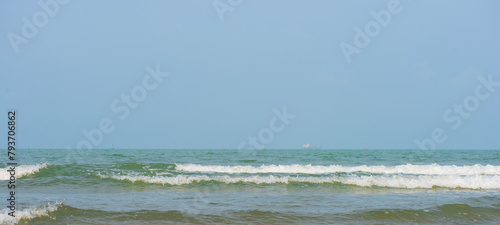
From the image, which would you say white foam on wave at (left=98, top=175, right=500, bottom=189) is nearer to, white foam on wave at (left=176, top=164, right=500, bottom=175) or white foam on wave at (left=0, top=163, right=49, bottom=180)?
white foam on wave at (left=0, top=163, right=49, bottom=180)

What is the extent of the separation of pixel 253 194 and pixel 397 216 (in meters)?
4.74

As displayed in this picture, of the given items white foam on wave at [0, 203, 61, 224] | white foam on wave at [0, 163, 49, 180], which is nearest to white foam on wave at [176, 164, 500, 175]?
white foam on wave at [0, 163, 49, 180]

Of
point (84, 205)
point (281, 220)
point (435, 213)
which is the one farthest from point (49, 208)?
point (435, 213)

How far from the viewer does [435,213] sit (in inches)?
361

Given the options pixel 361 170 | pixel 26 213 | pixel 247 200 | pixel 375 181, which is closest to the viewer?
pixel 26 213

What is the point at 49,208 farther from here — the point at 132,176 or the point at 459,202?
the point at 459,202

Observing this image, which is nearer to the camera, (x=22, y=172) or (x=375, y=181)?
(x=375, y=181)

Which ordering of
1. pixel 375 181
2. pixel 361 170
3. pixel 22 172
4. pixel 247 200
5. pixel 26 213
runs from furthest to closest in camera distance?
pixel 361 170
pixel 22 172
pixel 375 181
pixel 247 200
pixel 26 213

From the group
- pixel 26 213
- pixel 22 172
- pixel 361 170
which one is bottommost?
pixel 361 170

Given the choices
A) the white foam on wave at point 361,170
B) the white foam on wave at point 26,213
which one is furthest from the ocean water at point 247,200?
the white foam on wave at point 361,170

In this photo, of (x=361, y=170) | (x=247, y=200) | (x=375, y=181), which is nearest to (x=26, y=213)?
(x=247, y=200)

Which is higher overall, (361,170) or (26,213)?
(26,213)

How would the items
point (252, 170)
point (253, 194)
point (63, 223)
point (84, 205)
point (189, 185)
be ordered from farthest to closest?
point (252, 170), point (189, 185), point (253, 194), point (84, 205), point (63, 223)

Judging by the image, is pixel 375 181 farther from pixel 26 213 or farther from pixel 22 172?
pixel 22 172
